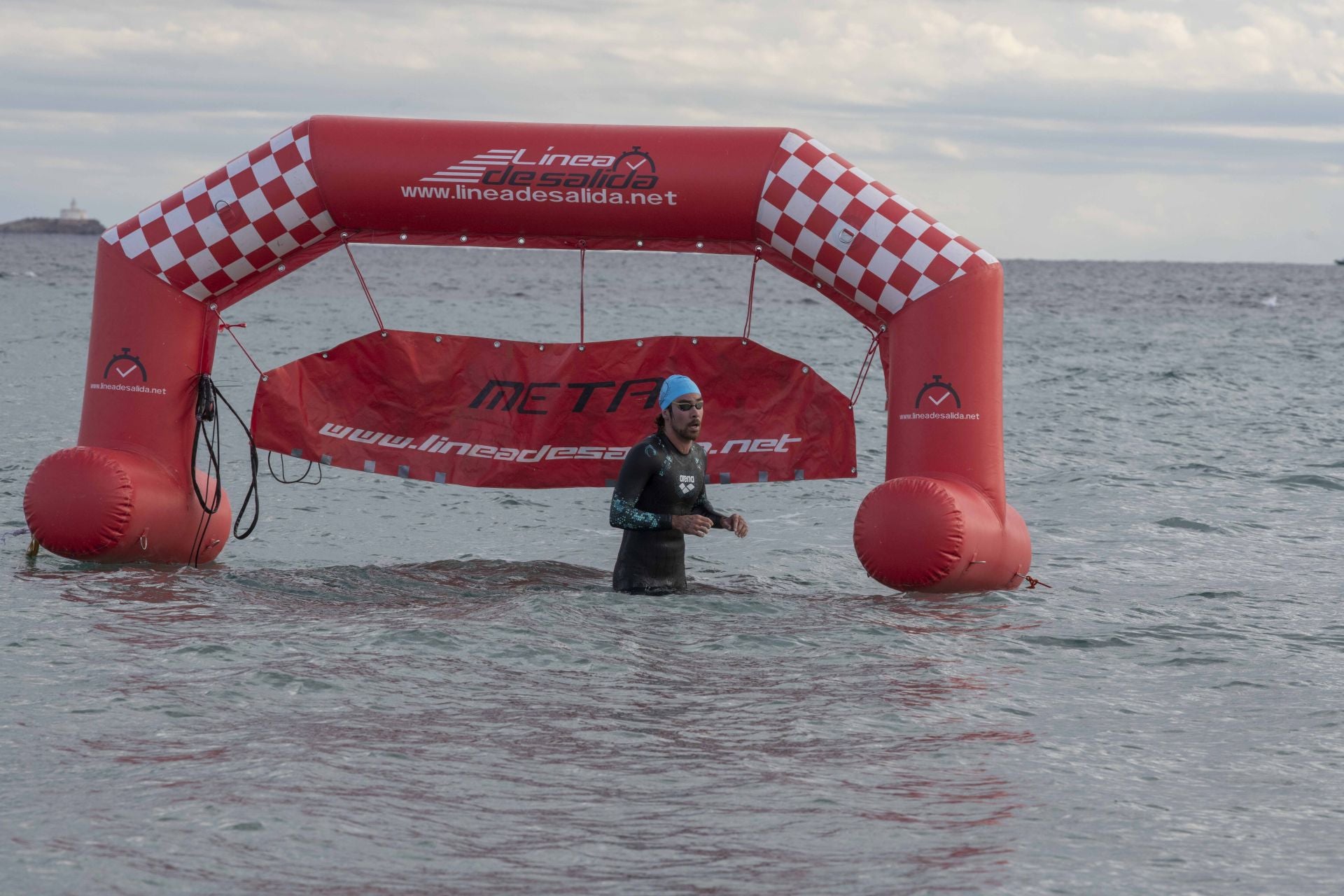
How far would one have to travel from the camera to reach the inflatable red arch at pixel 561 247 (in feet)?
26.8

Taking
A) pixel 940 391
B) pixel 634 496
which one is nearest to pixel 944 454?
pixel 940 391

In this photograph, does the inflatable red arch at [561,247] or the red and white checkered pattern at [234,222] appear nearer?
the inflatable red arch at [561,247]

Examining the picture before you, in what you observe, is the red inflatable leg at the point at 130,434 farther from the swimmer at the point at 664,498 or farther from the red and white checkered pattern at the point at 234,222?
the swimmer at the point at 664,498

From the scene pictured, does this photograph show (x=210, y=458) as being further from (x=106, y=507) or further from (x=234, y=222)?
(x=234, y=222)

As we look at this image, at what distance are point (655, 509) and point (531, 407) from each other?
1.47 m

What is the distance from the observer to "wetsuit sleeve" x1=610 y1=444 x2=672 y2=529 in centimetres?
798

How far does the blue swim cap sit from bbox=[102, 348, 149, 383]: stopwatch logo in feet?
10.5

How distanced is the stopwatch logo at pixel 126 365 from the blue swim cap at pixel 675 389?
3.21 metres

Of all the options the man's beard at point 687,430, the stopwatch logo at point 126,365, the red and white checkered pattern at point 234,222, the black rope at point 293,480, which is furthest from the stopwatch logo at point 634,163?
the stopwatch logo at point 126,365

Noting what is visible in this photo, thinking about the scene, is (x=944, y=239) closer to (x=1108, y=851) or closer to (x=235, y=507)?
(x=1108, y=851)

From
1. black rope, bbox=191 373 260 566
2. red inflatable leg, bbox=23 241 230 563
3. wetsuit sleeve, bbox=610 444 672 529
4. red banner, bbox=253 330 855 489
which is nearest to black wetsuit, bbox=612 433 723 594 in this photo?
wetsuit sleeve, bbox=610 444 672 529

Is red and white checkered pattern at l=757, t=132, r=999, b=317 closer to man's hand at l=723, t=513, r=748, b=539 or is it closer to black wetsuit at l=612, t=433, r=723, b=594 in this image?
black wetsuit at l=612, t=433, r=723, b=594

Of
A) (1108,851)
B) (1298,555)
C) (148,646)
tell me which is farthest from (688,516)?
(1298,555)

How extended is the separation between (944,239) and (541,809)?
451cm
